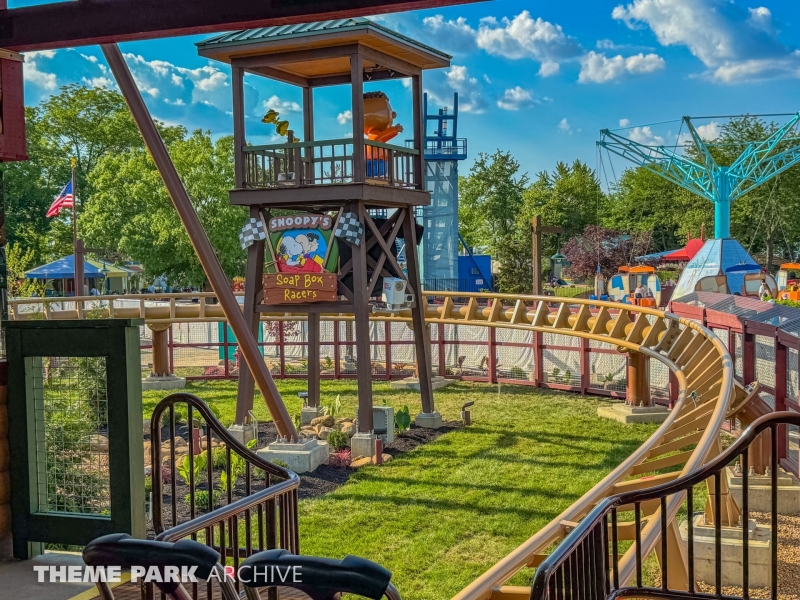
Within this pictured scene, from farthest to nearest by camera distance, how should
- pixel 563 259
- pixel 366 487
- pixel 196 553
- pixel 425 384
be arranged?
pixel 563 259
pixel 425 384
pixel 366 487
pixel 196 553

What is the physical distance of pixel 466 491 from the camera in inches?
460

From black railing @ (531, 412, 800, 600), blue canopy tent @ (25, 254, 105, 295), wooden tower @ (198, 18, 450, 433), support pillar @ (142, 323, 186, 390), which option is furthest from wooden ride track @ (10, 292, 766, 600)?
blue canopy tent @ (25, 254, 105, 295)

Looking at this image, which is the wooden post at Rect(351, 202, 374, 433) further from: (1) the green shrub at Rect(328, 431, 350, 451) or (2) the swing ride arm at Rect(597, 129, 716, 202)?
(2) the swing ride arm at Rect(597, 129, 716, 202)

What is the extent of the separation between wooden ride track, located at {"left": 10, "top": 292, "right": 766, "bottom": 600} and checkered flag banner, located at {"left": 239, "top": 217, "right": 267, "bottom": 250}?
2926 millimetres

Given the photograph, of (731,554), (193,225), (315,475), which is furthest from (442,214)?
(731,554)

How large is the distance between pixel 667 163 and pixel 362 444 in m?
40.5

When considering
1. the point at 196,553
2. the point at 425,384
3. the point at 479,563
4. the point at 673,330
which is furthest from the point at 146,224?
the point at 196,553

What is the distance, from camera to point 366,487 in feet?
39.7

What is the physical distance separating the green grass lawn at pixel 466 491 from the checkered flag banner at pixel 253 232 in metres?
3.60

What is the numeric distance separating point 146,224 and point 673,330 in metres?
36.1

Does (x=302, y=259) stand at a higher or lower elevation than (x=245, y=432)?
higher

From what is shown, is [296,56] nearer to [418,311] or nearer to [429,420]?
[418,311]

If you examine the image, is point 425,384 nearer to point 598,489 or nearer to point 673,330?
point 673,330

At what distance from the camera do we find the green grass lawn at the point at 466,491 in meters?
9.20
